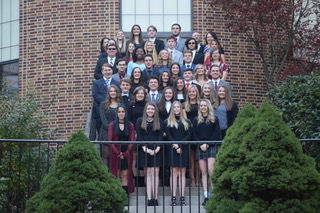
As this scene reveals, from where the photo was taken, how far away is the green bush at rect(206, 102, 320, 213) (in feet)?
33.5

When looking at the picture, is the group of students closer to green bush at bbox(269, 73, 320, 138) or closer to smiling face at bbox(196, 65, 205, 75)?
smiling face at bbox(196, 65, 205, 75)

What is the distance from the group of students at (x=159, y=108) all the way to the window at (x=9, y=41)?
3945mm

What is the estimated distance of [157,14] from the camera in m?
20.5

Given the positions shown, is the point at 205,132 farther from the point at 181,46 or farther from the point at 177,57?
the point at 181,46

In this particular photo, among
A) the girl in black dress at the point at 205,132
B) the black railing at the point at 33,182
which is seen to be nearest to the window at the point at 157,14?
the black railing at the point at 33,182

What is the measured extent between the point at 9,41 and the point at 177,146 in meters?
9.18

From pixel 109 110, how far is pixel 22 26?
6.68m

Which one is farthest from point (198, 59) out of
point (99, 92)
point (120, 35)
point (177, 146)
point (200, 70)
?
point (177, 146)

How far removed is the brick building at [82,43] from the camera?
19.8 meters

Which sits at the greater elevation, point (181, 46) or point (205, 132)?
point (181, 46)

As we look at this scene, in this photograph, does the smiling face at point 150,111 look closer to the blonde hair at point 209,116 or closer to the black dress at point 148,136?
the black dress at point 148,136

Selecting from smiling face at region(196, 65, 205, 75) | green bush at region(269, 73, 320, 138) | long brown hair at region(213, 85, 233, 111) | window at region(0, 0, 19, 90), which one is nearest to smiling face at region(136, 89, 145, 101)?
long brown hair at region(213, 85, 233, 111)

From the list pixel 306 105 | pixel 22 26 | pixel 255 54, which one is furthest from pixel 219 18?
pixel 306 105

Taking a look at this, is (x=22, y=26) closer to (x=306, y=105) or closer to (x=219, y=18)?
(x=219, y=18)
